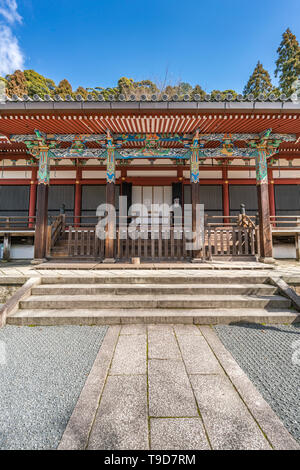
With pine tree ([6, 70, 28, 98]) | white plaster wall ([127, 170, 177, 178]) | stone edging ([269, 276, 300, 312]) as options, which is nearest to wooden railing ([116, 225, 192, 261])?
stone edging ([269, 276, 300, 312])

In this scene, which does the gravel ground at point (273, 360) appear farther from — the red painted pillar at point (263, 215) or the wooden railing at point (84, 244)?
the wooden railing at point (84, 244)

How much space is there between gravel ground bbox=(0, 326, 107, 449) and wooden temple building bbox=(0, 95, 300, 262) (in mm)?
3442

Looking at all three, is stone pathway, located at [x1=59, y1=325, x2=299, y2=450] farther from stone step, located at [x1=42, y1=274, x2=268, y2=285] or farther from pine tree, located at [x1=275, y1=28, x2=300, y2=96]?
pine tree, located at [x1=275, y1=28, x2=300, y2=96]

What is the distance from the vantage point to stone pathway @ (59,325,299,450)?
4.58ft

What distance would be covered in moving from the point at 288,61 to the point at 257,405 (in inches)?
1138

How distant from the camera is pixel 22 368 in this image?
7.38 ft

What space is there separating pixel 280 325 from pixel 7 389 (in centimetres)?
355

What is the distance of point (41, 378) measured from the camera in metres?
2.08

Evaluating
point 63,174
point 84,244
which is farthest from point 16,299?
point 63,174

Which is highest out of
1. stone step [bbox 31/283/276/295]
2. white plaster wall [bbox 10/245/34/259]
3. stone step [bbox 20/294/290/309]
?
white plaster wall [bbox 10/245/34/259]

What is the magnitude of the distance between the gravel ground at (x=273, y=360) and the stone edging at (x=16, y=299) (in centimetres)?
321

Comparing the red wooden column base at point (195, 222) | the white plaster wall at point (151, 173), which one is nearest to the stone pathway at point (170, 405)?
the red wooden column base at point (195, 222)

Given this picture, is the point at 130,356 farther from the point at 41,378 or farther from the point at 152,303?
the point at 152,303

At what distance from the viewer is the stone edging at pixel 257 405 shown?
140 cm
